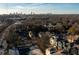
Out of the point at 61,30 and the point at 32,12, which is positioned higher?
the point at 32,12

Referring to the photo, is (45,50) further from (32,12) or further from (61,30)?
(32,12)

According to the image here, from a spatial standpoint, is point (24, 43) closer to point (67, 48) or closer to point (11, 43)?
point (11, 43)

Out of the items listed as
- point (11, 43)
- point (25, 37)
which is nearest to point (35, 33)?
point (25, 37)
